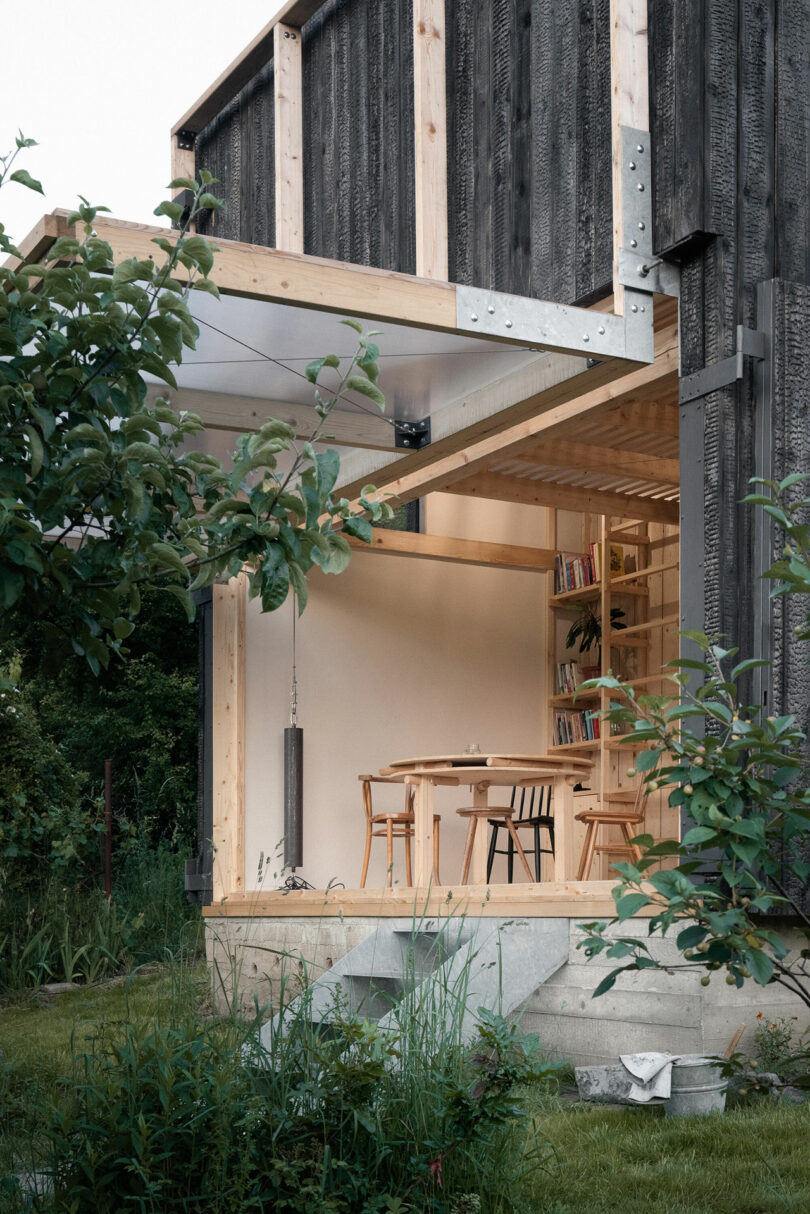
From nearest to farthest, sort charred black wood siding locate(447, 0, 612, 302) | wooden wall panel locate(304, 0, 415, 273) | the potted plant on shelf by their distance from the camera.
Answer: charred black wood siding locate(447, 0, 612, 302) → wooden wall panel locate(304, 0, 415, 273) → the potted plant on shelf

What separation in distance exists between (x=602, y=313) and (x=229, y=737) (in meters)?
4.34

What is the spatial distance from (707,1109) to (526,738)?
5.65m

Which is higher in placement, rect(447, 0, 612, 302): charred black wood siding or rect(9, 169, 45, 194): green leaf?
rect(447, 0, 612, 302): charred black wood siding

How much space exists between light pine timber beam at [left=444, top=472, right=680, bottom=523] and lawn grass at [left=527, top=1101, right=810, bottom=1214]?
4461 mm

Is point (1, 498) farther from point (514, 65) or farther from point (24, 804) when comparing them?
point (24, 804)

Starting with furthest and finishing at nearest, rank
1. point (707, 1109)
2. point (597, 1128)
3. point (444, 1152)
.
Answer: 1. point (707, 1109)
2. point (597, 1128)
3. point (444, 1152)

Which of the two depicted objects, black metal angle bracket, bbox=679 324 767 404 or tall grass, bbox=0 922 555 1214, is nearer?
tall grass, bbox=0 922 555 1214

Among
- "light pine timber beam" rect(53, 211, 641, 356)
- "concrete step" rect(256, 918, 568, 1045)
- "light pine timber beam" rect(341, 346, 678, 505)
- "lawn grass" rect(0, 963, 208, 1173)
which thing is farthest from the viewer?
"light pine timber beam" rect(341, 346, 678, 505)

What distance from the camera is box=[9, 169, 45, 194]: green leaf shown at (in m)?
2.61

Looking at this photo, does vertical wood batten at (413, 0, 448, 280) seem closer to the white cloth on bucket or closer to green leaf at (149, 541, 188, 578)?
the white cloth on bucket

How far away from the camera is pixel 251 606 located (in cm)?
907

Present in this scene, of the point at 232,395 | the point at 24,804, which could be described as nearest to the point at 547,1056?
the point at 232,395

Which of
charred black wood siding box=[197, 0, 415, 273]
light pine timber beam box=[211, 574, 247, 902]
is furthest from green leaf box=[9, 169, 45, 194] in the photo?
light pine timber beam box=[211, 574, 247, 902]

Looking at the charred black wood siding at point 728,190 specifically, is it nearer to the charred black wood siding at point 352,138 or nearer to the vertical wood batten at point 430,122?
the vertical wood batten at point 430,122
